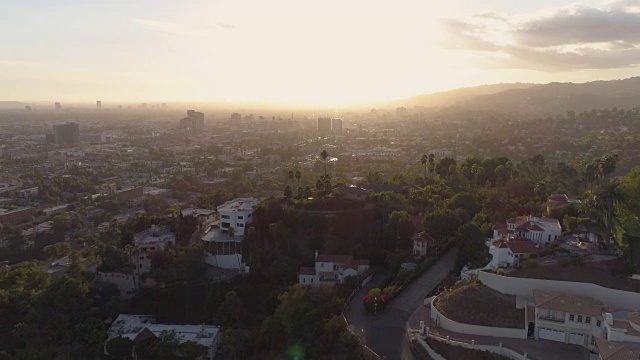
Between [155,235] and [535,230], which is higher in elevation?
[535,230]

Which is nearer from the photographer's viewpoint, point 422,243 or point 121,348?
point 121,348

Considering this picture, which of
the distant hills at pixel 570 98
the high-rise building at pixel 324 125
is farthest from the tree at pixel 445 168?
the distant hills at pixel 570 98

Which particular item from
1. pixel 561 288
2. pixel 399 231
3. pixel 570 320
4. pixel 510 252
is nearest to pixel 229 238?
pixel 399 231

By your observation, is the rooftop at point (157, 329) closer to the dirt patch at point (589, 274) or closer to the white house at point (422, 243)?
the white house at point (422, 243)

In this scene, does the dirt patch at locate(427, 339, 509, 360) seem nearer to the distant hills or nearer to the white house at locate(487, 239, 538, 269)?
the white house at locate(487, 239, 538, 269)

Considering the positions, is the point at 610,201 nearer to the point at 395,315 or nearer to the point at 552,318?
the point at 552,318

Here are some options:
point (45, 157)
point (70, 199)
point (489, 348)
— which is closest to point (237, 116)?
point (45, 157)
